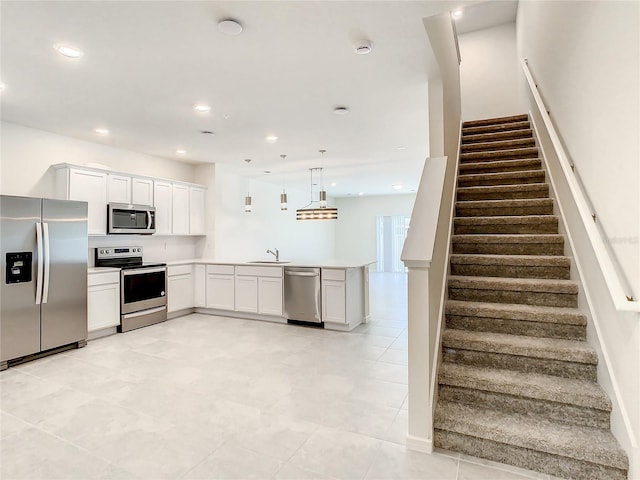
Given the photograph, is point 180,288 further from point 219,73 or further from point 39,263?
point 219,73

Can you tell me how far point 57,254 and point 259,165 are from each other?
3615 millimetres

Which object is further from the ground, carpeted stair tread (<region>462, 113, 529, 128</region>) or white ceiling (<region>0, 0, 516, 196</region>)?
carpeted stair tread (<region>462, 113, 529, 128</region>)

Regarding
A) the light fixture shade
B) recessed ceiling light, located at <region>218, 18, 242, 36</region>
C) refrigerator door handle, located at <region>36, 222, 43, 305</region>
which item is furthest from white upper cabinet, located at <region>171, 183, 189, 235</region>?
recessed ceiling light, located at <region>218, 18, 242, 36</region>

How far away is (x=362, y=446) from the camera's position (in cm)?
→ 214

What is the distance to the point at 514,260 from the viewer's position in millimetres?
2908

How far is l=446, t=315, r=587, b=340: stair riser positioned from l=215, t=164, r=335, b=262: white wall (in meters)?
4.89

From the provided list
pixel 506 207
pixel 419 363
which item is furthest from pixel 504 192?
pixel 419 363

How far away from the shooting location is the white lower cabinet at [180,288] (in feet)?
18.1

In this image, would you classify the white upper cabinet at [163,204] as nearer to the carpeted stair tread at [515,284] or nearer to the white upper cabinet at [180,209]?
the white upper cabinet at [180,209]

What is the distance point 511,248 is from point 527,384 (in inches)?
54.4

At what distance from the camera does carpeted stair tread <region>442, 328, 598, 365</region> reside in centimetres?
215

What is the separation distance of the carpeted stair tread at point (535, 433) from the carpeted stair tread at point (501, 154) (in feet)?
10.3

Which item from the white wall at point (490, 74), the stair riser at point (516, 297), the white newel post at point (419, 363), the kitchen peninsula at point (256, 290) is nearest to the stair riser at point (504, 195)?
the stair riser at point (516, 297)

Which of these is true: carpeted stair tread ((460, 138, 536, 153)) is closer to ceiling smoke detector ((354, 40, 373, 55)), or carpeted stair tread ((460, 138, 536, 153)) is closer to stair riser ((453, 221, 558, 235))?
stair riser ((453, 221, 558, 235))
